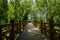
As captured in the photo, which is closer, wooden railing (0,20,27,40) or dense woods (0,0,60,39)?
wooden railing (0,20,27,40)

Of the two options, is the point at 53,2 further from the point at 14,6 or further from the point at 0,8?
the point at 0,8

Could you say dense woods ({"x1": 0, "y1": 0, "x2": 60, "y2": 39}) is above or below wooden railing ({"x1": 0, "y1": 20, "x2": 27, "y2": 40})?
above

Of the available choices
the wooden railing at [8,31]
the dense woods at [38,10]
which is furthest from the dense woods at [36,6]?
the wooden railing at [8,31]

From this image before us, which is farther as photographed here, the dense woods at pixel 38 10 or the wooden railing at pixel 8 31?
the dense woods at pixel 38 10

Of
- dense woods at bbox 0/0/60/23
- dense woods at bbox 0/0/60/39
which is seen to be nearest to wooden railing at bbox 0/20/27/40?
dense woods at bbox 0/0/60/39

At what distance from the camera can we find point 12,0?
62.3 ft

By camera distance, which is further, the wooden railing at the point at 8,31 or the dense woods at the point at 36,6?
the dense woods at the point at 36,6

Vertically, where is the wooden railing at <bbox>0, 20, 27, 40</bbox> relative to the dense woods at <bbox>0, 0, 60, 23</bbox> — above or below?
below

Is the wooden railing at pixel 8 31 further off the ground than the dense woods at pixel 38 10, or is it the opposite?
the dense woods at pixel 38 10

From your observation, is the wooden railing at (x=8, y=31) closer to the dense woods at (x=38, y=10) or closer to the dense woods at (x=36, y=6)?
the dense woods at (x=38, y=10)

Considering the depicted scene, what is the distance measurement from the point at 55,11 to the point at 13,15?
8.51m

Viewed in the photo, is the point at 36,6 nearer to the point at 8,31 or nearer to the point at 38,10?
A: the point at 38,10

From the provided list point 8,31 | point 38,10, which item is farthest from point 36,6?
point 8,31

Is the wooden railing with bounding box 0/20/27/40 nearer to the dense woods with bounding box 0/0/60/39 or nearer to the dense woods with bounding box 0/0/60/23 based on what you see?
the dense woods with bounding box 0/0/60/39
